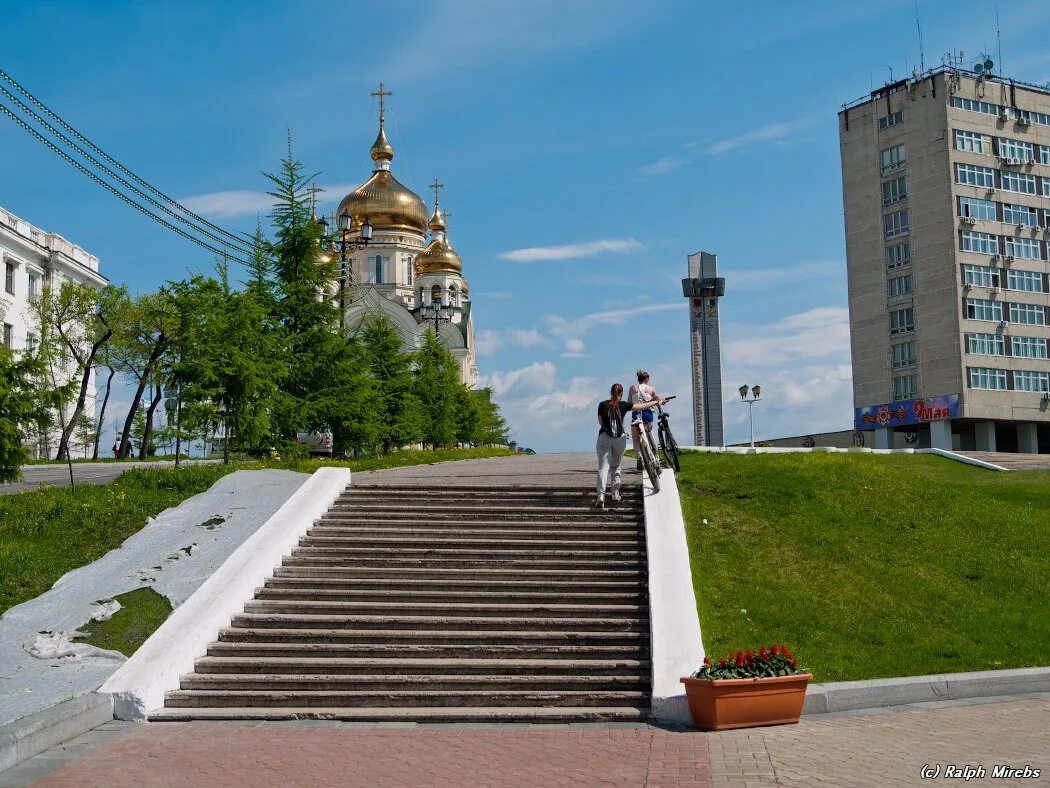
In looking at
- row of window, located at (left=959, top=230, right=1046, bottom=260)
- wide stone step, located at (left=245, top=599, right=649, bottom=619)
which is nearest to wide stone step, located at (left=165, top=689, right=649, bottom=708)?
wide stone step, located at (left=245, top=599, right=649, bottom=619)

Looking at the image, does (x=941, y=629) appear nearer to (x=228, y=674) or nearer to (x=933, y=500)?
(x=933, y=500)

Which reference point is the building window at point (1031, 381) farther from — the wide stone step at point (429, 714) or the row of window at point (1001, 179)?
the wide stone step at point (429, 714)

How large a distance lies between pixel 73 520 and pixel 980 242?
59.8 metres

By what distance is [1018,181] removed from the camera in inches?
2623

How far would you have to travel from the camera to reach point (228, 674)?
37.6 ft

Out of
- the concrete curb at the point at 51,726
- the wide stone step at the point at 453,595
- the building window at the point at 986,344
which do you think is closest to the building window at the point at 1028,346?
the building window at the point at 986,344

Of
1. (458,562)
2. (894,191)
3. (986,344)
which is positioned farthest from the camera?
(894,191)

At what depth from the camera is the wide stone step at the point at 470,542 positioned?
1459 cm

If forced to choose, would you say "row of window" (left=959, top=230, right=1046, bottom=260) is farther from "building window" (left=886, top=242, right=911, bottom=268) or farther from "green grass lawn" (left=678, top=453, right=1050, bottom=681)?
"green grass lawn" (left=678, top=453, right=1050, bottom=681)

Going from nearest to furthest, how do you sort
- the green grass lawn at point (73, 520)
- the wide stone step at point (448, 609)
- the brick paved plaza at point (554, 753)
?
the brick paved plaza at point (554, 753), the wide stone step at point (448, 609), the green grass lawn at point (73, 520)

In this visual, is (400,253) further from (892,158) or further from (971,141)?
(971,141)

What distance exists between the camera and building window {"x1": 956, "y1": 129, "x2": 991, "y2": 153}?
211ft

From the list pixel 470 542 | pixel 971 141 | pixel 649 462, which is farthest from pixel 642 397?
pixel 971 141

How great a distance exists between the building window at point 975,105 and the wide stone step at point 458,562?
58.6 metres
